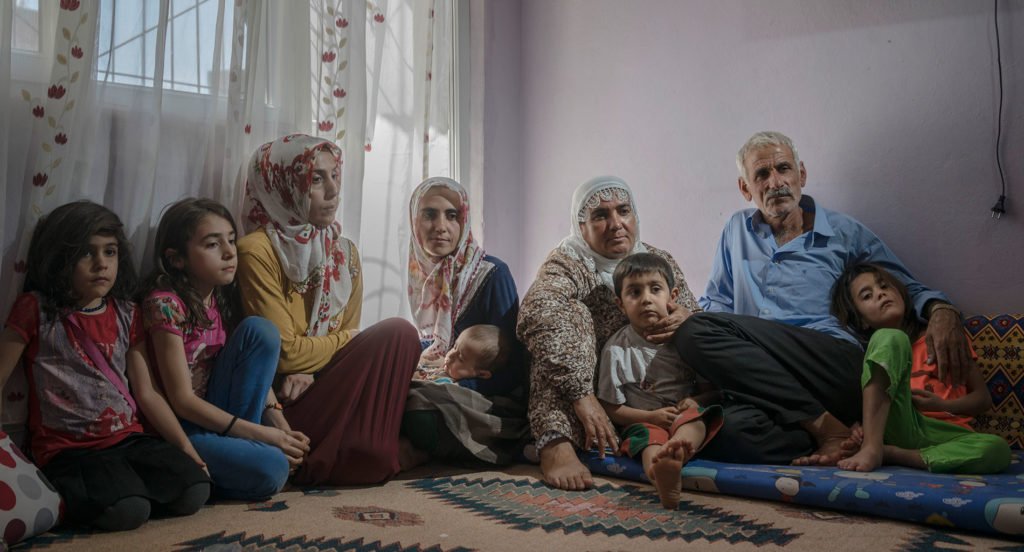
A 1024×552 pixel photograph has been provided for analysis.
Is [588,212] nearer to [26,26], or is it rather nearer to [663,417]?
[663,417]

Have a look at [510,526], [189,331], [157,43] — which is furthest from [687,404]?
[157,43]

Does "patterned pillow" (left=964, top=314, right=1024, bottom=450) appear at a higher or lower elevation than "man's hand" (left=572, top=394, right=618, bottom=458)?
higher

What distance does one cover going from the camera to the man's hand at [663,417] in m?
2.58

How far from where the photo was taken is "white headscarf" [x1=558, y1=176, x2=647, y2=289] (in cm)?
295

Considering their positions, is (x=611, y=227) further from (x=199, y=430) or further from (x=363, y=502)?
(x=199, y=430)

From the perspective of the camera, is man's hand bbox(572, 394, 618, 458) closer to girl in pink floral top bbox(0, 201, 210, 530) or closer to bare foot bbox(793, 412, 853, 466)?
bare foot bbox(793, 412, 853, 466)

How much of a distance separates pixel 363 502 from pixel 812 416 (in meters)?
1.31

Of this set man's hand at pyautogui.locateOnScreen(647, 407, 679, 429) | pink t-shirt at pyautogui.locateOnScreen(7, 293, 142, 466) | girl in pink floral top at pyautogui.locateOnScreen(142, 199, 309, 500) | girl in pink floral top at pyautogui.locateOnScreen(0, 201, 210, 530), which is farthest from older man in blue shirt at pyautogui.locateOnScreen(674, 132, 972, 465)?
pink t-shirt at pyautogui.locateOnScreen(7, 293, 142, 466)

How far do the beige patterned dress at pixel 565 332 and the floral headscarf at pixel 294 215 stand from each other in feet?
2.10

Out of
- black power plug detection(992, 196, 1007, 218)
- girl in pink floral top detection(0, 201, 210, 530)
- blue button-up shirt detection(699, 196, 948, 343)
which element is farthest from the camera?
blue button-up shirt detection(699, 196, 948, 343)

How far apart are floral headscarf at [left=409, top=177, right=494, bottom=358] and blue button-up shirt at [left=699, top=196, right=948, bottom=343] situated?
0.92 meters

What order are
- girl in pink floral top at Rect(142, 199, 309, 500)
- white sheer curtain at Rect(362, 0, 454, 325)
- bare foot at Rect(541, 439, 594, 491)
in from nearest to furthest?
girl in pink floral top at Rect(142, 199, 309, 500) < bare foot at Rect(541, 439, 594, 491) < white sheer curtain at Rect(362, 0, 454, 325)

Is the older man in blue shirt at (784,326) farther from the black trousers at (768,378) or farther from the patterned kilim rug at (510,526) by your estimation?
the patterned kilim rug at (510,526)

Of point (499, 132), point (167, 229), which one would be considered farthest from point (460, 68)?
point (167, 229)
